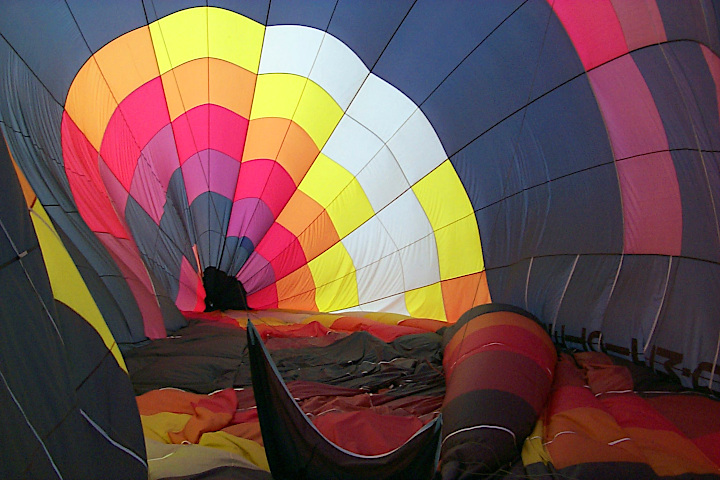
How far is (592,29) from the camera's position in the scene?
2.18 metres

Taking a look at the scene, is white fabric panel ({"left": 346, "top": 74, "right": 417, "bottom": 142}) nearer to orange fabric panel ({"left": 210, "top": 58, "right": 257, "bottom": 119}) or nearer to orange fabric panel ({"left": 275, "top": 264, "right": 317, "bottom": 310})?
orange fabric panel ({"left": 210, "top": 58, "right": 257, "bottom": 119})

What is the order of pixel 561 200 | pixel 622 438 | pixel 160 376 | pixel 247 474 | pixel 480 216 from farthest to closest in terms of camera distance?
pixel 480 216 → pixel 561 200 → pixel 160 376 → pixel 622 438 → pixel 247 474

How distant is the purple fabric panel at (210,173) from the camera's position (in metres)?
3.74

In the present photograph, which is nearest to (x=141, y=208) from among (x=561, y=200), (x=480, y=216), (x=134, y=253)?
(x=134, y=253)

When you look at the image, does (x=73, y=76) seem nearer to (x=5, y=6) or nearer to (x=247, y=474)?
(x=5, y=6)

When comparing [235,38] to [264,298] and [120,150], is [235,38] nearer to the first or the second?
[120,150]

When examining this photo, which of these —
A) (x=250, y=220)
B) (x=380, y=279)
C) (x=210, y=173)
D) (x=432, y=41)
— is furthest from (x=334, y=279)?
(x=432, y=41)

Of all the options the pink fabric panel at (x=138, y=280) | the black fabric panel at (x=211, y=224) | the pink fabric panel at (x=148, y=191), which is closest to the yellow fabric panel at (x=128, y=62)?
the pink fabric panel at (x=148, y=191)

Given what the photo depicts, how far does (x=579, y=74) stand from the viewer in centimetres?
230

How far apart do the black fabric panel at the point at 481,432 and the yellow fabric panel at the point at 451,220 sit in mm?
1481

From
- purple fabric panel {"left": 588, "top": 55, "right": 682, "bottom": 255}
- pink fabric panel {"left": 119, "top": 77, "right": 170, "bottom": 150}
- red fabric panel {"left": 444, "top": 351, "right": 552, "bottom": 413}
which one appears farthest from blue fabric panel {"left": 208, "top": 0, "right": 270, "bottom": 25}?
red fabric panel {"left": 444, "top": 351, "right": 552, "bottom": 413}

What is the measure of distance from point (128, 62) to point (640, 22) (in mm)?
2483

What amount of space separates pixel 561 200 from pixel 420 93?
967 millimetres

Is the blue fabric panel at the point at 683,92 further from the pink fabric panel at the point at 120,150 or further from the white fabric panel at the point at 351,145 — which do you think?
the pink fabric panel at the point at 120,150
